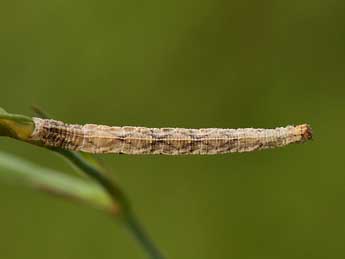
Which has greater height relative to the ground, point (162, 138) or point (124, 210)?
point (162, 138)

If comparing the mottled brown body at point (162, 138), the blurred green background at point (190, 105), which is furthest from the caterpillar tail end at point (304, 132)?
the blurred green background at point (190, 105)

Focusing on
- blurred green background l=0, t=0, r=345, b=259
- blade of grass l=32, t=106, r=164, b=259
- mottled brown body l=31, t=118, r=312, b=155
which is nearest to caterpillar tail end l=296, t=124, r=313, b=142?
mottled brown body l=31, t=118, r=312, b=155

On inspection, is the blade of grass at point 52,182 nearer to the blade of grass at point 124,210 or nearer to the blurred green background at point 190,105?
the blade of grass at point 124,210

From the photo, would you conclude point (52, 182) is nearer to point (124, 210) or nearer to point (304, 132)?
point (124, 210)

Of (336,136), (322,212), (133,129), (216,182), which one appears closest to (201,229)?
(216,182)

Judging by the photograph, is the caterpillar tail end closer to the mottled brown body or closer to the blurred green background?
the mottled brown body

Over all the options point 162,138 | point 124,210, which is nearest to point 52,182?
point 124,210
